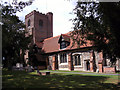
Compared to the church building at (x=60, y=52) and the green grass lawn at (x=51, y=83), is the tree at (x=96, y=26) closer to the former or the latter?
the green grass lawn at (x=51, y=83)

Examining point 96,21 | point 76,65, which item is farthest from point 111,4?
point 76,65

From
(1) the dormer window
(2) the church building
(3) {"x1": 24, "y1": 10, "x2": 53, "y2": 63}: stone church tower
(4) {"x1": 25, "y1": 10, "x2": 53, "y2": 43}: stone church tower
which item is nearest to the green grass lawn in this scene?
(2) the church building

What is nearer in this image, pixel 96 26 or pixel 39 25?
pixel 96 26

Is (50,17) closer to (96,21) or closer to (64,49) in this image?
(64,49)

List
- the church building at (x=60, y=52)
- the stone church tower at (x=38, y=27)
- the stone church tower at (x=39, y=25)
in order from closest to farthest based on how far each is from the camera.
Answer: the church building at (x=60, y=52) < the stone church tower at (x=38, y=27) < the stone church tower at (x=39, y=25)

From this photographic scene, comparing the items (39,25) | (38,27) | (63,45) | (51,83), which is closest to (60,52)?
(63,45)

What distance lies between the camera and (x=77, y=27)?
46.7ft

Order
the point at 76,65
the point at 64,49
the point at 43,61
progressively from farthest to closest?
the point at 43,61 → the point at 64,49 → the point at 76,65

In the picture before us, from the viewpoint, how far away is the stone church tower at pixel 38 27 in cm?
4506

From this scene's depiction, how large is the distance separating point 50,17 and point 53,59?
74.9 ft

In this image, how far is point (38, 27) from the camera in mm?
47812

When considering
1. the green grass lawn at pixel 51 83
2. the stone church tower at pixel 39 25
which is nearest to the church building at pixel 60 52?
→ the stone church tower at pixel 39 25

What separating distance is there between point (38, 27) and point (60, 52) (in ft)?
57.1

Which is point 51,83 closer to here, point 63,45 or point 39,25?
point 63,45
